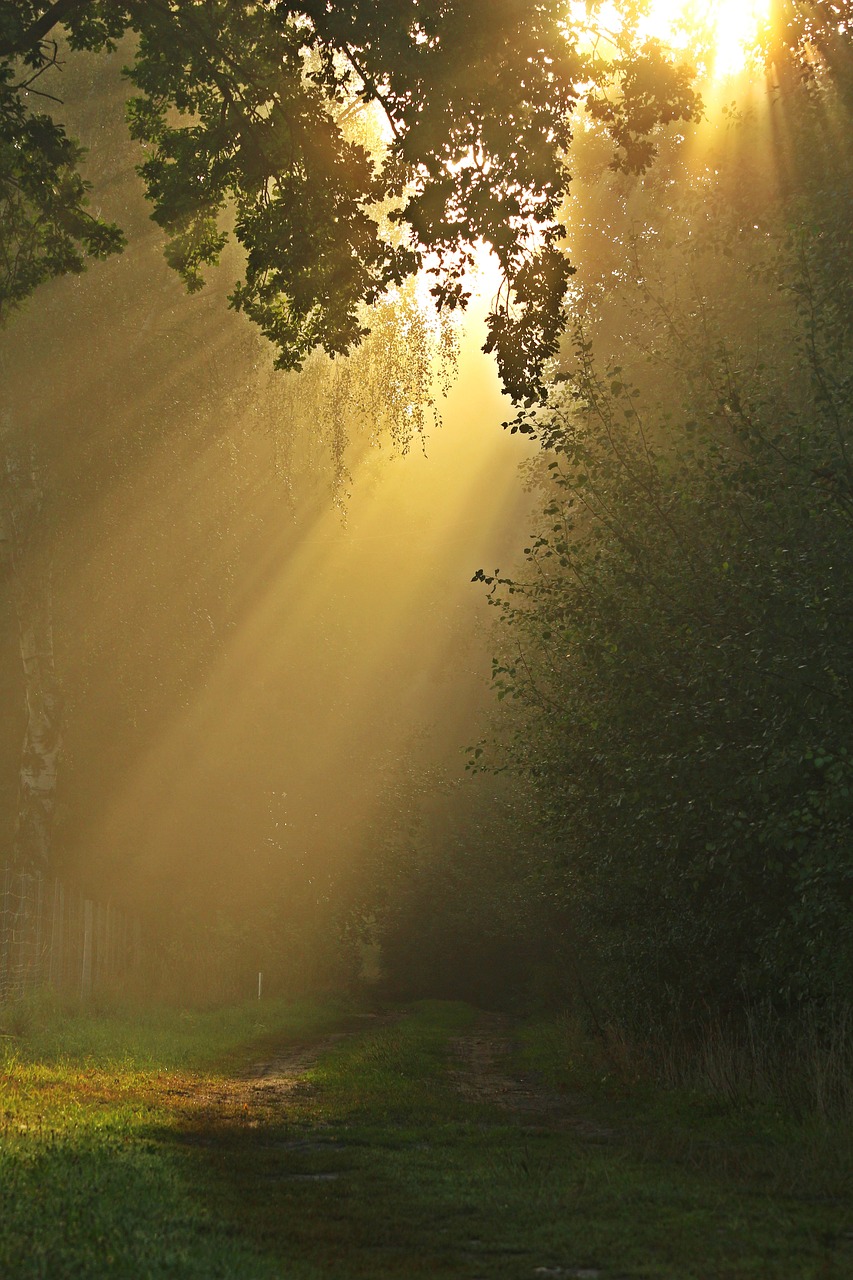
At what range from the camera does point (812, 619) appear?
9844 mm

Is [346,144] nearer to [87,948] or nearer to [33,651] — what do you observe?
[33,651]

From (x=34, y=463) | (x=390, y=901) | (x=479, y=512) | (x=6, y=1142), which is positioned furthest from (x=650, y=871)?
(x=479, y=512)

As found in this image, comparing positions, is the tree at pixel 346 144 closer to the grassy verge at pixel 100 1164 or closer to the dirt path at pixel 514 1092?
the dirt path at pixel 514 1092

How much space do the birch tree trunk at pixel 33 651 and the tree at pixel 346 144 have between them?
255 inches

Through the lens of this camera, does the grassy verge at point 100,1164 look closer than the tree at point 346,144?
Yes

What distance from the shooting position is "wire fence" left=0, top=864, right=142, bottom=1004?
17.8 meters

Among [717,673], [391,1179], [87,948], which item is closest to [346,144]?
[717,673]

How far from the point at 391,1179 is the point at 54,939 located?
1406 centimetres

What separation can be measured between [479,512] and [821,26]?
121 feet

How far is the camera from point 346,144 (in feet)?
41.9

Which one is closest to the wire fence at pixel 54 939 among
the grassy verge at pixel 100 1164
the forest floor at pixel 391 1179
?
the grassy verge at pixel 100 1164

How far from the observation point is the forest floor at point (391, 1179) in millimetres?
5684

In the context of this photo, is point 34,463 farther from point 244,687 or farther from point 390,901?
point 390,901

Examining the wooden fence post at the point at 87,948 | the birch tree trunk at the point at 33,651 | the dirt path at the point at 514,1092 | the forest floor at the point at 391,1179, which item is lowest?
the dirt path at the point at 514,1092
